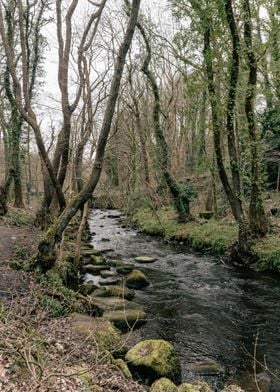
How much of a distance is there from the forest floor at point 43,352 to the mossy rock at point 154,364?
0.56 m

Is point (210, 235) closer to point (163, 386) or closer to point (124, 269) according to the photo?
point (124, 269)

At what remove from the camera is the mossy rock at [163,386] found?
5141 mm

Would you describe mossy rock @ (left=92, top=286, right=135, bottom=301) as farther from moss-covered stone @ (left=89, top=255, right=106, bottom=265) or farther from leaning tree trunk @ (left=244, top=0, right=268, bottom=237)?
leaning tree trunk @ (left=244, top=0, right=268, bottom=237)

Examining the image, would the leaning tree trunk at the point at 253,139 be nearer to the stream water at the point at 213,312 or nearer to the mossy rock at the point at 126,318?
the stream water at the point at 213,312

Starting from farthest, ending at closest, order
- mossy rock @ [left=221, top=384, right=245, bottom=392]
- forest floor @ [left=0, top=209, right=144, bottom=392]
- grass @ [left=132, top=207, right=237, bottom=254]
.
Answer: grass @ [left=132, top=207, right=237, bottom=254] < mossy rock @ [left=221, top=384, right=245, bottom=392] < forest floor @ [left=0, top=209, right=144, bottom=392]

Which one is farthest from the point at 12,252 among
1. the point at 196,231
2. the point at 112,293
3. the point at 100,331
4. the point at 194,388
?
the point at 196,231

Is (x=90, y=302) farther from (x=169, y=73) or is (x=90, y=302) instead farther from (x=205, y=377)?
(x=169, y=73)

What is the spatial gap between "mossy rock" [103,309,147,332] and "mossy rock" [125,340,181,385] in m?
1.60

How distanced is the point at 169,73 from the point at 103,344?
24.1m

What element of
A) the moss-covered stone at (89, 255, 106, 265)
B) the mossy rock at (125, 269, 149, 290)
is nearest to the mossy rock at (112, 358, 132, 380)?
the mossy rock at (125, 269, 149, 290)

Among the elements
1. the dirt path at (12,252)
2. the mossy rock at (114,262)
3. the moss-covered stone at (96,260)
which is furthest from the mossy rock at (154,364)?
the mossy rock at (114,262)

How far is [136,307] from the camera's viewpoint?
29.1 ft

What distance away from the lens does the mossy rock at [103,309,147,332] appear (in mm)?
7916

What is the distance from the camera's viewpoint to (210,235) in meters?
15.9
